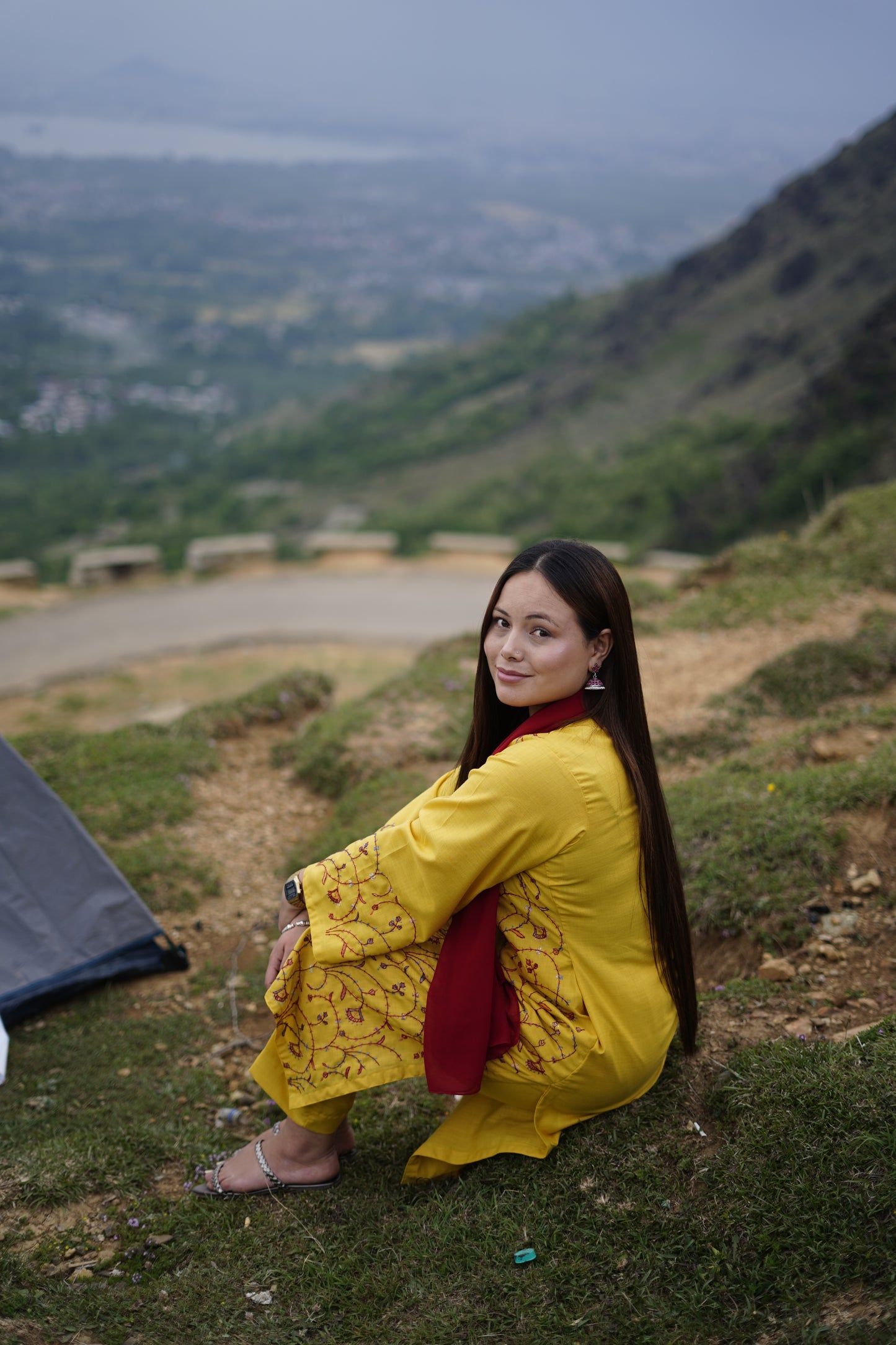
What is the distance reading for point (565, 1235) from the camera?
7.98ft

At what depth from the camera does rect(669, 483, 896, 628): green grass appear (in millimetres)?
7367

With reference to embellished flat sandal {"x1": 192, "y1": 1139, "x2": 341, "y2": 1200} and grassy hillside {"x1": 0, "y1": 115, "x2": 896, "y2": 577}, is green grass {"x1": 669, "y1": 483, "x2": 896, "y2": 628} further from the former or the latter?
grassy hillside {"x1": 0, "y1": 115, "x2": 896, "y2": 577}

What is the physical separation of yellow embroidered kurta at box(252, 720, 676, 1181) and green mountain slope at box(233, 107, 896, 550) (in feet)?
47.3

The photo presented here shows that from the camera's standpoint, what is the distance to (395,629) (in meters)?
10.6

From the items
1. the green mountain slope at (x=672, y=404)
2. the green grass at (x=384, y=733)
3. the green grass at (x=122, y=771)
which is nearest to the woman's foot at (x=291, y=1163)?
the green grass at (x=122, y=771)

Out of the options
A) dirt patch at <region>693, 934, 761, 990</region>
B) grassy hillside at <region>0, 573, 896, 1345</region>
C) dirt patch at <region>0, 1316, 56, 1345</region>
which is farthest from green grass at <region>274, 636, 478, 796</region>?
dirt patch at <region>0, 1316, 56, 1345</region>

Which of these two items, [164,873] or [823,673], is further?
[823,673]

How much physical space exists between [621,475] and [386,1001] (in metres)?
20.6

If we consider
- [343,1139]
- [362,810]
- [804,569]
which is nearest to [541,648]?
[343,1139]

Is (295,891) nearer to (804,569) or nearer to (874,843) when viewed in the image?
(874,843)

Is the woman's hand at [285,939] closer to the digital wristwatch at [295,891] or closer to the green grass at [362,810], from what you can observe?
the digital wristwatch at [295,891]

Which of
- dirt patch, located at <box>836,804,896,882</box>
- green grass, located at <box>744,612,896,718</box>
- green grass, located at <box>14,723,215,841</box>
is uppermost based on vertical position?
green grass, located at <box>744,612,896,718</box>

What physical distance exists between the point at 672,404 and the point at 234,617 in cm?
2052

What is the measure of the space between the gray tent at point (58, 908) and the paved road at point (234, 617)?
16.0 ft
